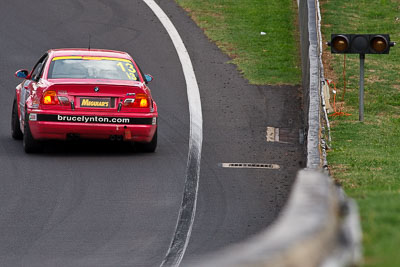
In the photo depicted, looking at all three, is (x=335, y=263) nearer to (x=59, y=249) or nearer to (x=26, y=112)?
(x=59, y=249)

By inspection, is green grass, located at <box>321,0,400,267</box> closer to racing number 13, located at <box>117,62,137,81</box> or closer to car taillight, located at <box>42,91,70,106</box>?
racing number 13, located at <box>117,62,137,81</box>

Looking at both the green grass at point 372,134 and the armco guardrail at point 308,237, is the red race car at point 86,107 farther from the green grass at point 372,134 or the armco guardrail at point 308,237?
the armco guardrail at point 308,237

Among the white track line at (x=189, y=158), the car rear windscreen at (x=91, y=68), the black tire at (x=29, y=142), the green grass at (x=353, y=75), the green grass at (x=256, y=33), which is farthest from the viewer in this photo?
the green grass at (x=256, y=33)

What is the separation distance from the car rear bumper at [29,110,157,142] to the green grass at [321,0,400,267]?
9.83 feet

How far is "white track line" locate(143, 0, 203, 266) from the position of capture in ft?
35.3

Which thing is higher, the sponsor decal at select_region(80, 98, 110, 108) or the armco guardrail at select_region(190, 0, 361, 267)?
the armco guardrail at select_region(190, 0, 361, 267)

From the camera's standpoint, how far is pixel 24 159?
49.7ft

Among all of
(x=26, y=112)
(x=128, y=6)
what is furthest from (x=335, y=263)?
(x=128, y=6)

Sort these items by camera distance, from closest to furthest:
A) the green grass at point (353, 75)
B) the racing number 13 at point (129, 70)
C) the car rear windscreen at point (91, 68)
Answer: the green grass at point (353, 75)
the car rear windscreen at point (91, 68)
the racing number 13 at point (129, 70)

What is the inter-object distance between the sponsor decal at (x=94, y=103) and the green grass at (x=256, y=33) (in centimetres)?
735

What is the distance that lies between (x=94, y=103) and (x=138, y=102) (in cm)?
67

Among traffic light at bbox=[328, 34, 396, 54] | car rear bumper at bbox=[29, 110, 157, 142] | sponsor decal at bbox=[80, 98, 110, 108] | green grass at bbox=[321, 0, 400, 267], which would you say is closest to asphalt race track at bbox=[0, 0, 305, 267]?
car rear bumper at bbox=[29, 110, 157, 142]

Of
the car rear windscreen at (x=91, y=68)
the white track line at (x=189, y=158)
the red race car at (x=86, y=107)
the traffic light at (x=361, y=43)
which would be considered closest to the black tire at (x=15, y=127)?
the red race car at (x=86, y=107)

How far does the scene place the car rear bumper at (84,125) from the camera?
15.1m
